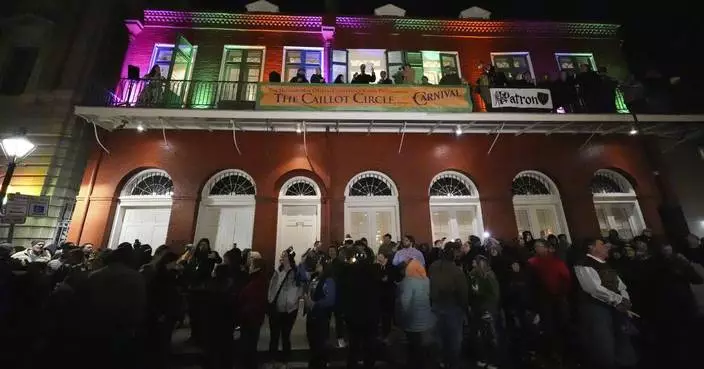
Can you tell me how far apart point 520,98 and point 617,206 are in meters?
4.74

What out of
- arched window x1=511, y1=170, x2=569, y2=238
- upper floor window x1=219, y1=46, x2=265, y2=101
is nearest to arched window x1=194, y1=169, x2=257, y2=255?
upper floor window x1=219, y1=46, x2=265, y2=101

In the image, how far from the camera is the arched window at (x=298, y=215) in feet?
28.8

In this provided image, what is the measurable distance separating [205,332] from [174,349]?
1.43 meters

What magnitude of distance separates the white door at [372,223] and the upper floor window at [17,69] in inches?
415

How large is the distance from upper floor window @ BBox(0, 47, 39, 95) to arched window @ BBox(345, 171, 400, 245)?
10265 mm

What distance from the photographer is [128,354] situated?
3.33 meters

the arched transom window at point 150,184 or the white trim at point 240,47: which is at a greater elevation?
the white trim at point 240,47

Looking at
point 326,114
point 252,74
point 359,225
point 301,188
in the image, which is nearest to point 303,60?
point 252,74

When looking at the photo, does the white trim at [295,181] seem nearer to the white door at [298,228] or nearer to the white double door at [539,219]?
the white door at [298,228]

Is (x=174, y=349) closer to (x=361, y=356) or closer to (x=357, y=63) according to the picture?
(x=361, y=356)

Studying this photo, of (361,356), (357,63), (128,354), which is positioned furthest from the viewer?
(357,63)

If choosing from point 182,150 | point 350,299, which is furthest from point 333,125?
point 350,299

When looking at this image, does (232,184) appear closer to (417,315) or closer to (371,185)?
(371,185)

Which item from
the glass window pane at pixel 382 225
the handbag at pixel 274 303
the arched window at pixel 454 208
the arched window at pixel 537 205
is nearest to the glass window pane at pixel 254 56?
the glass window pane at pixel 382 225
